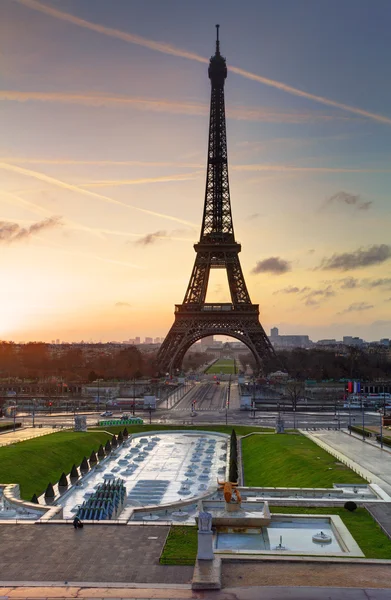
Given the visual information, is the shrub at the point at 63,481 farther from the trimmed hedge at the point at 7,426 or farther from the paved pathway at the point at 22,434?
the trimmed hedge at the point at 7,426

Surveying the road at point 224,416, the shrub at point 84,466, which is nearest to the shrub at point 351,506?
the shrub at point 84,466

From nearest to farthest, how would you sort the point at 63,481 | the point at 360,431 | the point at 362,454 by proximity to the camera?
the point at 63,481 < the point at 362,454 < the point at 360,431

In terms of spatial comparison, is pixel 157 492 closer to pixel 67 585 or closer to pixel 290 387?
pixel 67 585

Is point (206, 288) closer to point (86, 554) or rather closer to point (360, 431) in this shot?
point (360, 431)

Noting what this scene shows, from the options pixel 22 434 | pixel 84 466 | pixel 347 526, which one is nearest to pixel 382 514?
pixel 347 526

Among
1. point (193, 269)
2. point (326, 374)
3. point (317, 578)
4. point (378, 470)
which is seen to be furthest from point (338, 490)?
point (326, 374)

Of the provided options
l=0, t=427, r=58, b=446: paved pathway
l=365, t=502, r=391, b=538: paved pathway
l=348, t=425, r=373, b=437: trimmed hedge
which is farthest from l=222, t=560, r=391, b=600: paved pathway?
l=348, t=425, r=373, b=437: trimmed hedge
